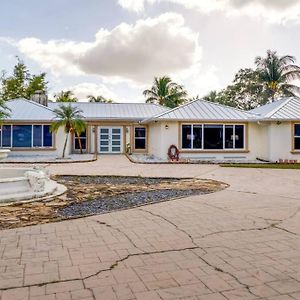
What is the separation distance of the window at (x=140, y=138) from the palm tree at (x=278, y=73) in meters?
16.9

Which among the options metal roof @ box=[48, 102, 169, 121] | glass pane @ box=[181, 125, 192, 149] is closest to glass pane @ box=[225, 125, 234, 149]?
glass pane @ box=[181, 125, 192, 149]

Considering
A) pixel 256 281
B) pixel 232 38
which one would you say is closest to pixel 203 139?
pixel 232 38

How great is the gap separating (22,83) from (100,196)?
131ft

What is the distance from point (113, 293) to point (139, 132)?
24.7m

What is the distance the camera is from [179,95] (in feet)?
133

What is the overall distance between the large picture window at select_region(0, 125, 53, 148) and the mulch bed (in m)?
11.5

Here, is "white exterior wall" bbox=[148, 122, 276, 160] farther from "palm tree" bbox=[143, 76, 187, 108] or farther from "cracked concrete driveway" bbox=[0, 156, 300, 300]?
"palm tree" bbox=[143, 76, 187, 108]

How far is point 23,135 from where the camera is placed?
942 inches

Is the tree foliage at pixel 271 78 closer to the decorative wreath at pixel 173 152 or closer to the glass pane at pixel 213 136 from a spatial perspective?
the glass pane at pixel 213 136

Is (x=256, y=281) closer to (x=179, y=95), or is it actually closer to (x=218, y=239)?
(x=218, y=239)

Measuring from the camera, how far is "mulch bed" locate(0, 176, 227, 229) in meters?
6.76

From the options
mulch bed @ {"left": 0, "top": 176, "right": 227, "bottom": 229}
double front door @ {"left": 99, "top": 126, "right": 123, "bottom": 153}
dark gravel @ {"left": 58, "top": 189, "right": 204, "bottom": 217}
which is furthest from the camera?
double front door @ {"left": 99, "top": 126, "right": 123, "bottom": 153}

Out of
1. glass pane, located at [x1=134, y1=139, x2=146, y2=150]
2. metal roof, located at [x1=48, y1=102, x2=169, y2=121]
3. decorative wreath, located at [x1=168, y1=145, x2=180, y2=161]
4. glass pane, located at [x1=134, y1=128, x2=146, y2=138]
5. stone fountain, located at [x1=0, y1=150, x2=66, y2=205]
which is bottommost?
stone fountain, located at [x1=0, y1=150, x2=66, y2=205]

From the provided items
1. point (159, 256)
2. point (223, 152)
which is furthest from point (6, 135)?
point (159, 256)
